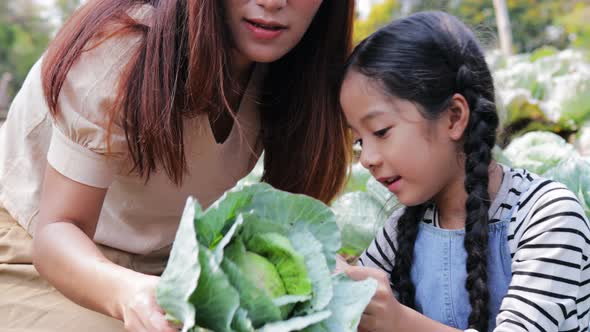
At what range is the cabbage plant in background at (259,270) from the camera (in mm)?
1007

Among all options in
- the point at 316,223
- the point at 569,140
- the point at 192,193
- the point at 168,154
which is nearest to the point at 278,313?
the point at 316,223

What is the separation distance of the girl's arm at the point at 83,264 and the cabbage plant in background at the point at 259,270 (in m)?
0.09

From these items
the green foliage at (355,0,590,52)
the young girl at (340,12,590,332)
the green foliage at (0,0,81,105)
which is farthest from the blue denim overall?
the green foliage at (0,0,81,105)

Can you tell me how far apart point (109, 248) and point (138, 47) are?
0.64 metres

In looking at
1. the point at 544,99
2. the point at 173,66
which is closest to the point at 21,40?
the point at 544,99

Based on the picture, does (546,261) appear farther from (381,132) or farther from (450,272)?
(381,132)

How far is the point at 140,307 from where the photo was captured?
1111mm

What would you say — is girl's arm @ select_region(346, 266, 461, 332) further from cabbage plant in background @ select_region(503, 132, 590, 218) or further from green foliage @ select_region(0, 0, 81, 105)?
green foliage @ select_region(0, 0, 81, 105)

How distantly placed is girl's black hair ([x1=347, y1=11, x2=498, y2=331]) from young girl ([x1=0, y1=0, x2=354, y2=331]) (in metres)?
0.22

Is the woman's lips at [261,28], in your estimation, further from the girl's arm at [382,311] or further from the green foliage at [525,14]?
the green foliage at [525,14]

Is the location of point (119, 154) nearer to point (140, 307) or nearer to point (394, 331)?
point (140, 307)

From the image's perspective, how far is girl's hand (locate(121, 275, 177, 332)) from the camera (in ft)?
3.51

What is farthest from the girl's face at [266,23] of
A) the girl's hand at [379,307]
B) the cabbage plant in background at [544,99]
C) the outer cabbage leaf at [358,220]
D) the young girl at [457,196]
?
the cabbage plant in background at [544,99]

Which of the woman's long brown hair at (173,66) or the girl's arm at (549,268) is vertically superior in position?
the woman's long brown hair at (173,66)
